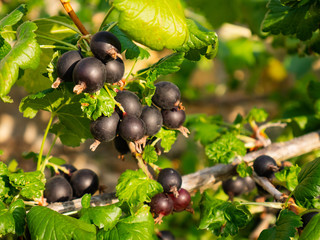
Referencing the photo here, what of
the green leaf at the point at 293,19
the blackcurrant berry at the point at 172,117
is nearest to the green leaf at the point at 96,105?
the blackcurrant berry at the point at 172,117

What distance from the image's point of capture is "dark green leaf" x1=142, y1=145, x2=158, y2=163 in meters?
1.37

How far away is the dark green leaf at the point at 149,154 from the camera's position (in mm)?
1374

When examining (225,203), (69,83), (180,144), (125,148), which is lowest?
(180,144)

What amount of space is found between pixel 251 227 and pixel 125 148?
122 cm

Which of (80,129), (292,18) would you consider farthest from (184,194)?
(292,18)

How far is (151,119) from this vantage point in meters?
1.33

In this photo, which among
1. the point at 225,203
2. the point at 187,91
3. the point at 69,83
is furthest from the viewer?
the point at 187,91

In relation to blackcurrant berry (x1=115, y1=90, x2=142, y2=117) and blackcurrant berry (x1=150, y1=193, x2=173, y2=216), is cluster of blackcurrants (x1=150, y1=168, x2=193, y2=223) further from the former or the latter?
blackcurrant berry (x1=115, y1=90, x2=142, y2=117)

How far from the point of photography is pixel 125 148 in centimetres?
147

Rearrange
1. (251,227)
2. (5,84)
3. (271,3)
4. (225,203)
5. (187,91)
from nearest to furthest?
1. (5,84)
2. (225,203)
3. (271,3)
4. (251,227)
5. (187,91)

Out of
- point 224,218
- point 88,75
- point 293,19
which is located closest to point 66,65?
point 88,75

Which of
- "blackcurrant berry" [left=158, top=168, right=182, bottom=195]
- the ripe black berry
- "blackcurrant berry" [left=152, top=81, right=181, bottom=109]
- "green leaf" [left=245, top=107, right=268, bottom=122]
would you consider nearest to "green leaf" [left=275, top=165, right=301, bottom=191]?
"blackcurrant berry" [left=158, top=168, right=182, bottom=195]

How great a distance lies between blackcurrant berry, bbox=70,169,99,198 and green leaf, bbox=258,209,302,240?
26.4 inches

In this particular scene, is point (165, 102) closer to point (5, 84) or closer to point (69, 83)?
point (69, 83)
